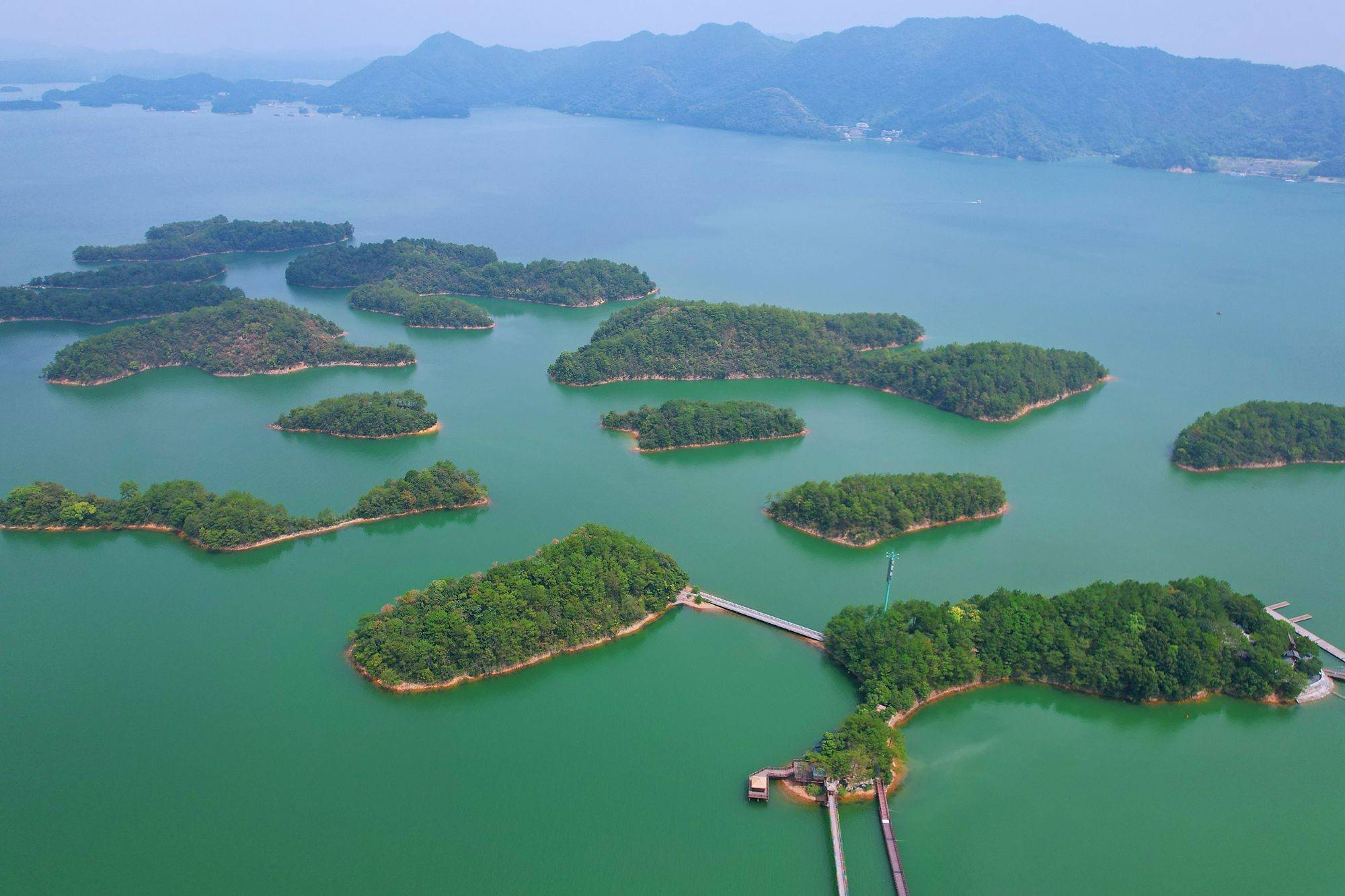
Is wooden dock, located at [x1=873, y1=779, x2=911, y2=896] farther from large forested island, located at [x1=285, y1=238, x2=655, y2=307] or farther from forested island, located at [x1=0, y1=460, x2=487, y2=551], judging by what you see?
large forested island, located at [x1=285, y1=238, x2=655, y2=307]

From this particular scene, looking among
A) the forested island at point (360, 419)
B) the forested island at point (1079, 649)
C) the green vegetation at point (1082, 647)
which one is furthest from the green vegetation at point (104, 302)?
the forested island at point (1079, 649)

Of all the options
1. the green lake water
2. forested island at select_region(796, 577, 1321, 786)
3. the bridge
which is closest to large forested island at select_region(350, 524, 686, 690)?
the bridge

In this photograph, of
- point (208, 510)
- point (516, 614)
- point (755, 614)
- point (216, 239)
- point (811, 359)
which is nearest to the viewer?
point (516, 614)

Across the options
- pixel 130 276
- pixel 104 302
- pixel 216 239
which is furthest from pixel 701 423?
pixel 216 239

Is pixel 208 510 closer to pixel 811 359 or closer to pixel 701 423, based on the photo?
pixel 701 423

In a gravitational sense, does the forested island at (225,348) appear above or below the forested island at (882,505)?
above

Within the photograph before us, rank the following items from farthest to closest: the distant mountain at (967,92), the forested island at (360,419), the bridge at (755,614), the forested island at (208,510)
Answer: the distant mountain at (967,92) < the forested island at (360,419) < the forested island at (208,510) < the bridge at (755,614)

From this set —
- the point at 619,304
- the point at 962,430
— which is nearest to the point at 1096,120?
the point at 619,304

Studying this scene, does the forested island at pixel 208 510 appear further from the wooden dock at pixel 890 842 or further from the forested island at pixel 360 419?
the wooden dock at pixel 890 842
